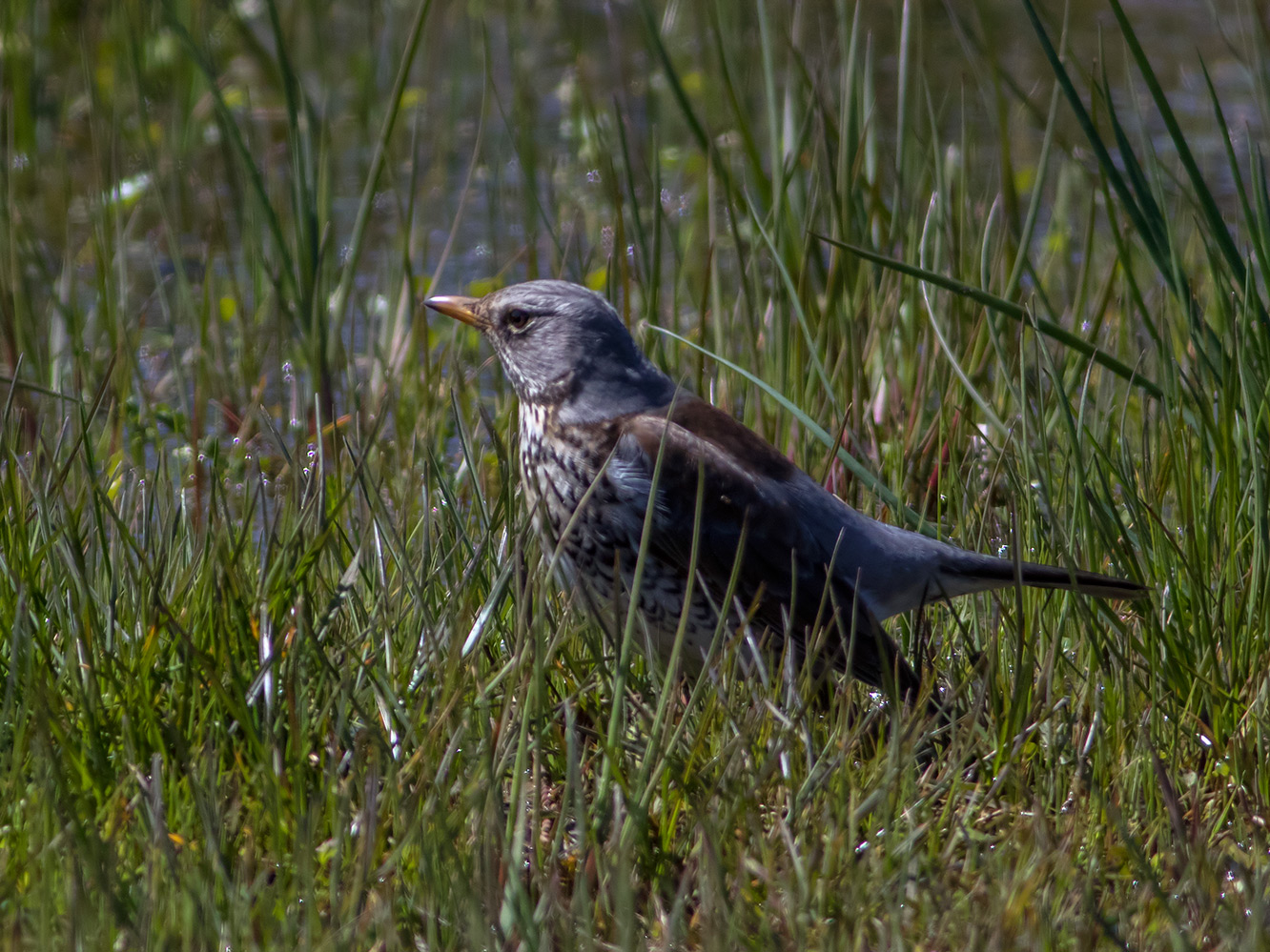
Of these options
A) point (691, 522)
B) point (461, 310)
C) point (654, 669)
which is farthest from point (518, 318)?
point (654, 669)

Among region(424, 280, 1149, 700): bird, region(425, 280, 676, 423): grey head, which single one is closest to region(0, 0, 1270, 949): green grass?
region(424, 280, 1149, 700): bird

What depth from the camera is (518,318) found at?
3801mm

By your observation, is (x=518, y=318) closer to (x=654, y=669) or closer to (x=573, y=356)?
(x=573, y=356)

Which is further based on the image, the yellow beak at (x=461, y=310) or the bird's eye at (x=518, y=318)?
the yellow beak at (x=461, y=310)

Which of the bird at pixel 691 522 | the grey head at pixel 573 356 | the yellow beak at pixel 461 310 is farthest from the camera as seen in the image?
the yellow beak at pixel 461 310

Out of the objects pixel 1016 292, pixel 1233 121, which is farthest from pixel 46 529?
pixel 1233 121

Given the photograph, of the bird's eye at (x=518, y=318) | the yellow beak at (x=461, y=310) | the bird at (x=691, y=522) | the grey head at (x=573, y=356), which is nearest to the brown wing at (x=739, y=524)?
the bird at (x=691, y=522)

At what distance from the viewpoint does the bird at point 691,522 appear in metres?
3.31

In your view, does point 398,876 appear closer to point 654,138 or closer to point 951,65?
Answer: point 654,138

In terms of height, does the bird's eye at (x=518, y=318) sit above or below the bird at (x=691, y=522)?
above

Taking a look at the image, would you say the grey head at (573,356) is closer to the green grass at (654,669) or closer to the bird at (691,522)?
the bird at (691,522)

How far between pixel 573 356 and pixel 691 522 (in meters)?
0.54

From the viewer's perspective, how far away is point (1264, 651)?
288 centimetres

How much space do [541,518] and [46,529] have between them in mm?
940
